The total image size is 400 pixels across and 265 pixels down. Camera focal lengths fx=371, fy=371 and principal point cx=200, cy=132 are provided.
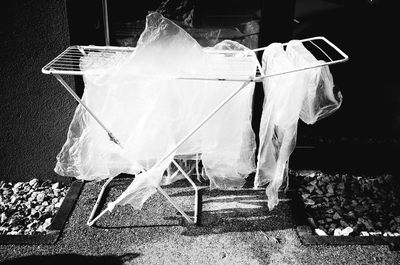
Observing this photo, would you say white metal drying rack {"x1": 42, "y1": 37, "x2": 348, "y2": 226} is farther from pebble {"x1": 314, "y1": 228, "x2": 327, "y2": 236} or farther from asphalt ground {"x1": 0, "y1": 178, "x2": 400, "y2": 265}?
pebble {"x1": 314, "y1": 228, "x2": 327, "y2": 236}

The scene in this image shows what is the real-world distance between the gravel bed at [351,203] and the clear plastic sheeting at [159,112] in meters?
0.94

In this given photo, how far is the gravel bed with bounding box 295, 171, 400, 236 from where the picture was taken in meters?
3.20

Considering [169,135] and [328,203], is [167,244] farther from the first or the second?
[328,203]

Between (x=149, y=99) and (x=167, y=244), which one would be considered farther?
(x=167, y=244)

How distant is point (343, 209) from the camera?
3422 millimetres

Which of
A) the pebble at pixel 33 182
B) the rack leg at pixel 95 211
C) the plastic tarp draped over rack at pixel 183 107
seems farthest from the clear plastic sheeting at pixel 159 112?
the pebble at pixel 33 182

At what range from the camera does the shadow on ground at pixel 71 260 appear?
2.71 metres

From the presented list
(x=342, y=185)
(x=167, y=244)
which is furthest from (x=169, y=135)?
(x=342, y=185)

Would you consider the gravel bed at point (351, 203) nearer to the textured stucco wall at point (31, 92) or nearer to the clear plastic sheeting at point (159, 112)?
the clear plastic sheeting at point (159, 112)

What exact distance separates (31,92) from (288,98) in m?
2.24

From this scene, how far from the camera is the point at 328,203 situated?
3.49 metres

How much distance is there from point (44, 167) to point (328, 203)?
9.00 ft

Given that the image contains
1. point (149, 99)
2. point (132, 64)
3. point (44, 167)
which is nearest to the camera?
point (132, 64)

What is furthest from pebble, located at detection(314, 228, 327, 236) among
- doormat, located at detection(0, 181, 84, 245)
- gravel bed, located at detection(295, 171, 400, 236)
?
doormat, located at detection(0, 181, 84, 245)
